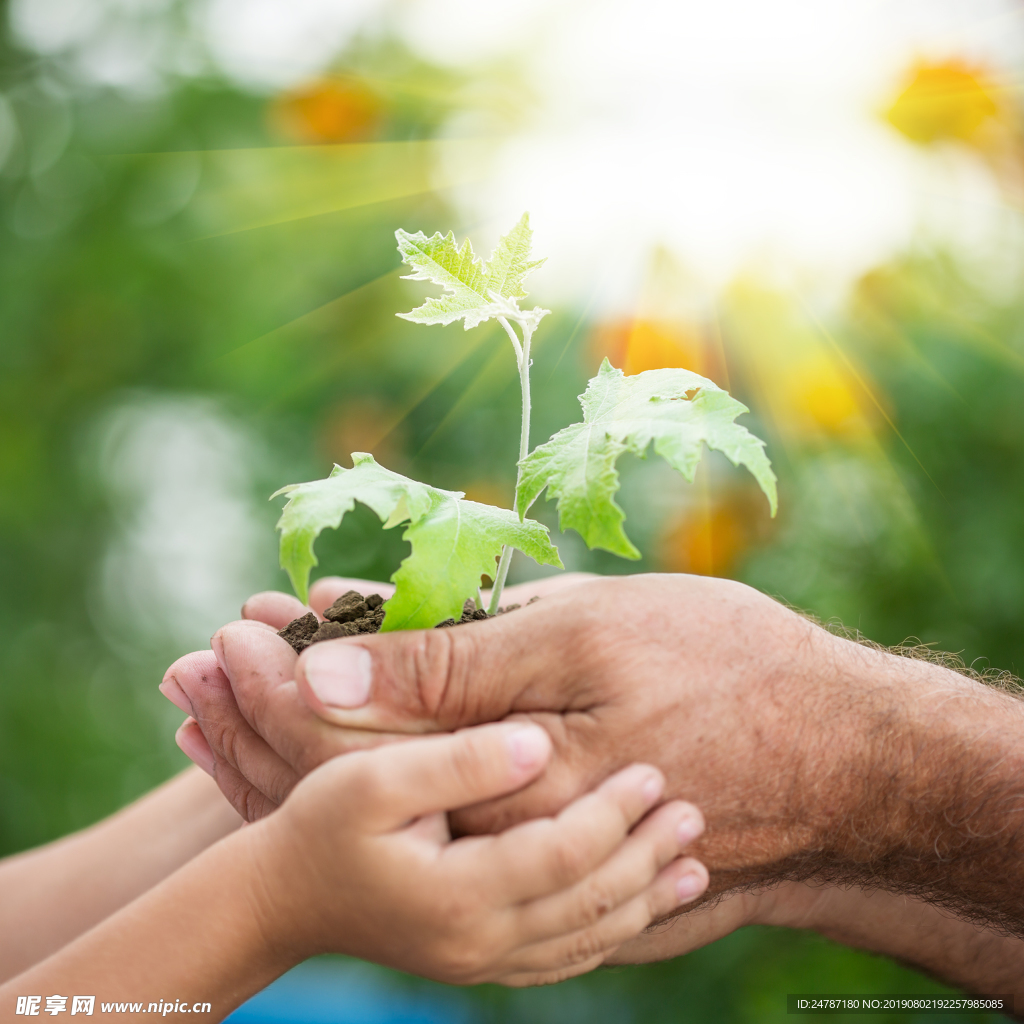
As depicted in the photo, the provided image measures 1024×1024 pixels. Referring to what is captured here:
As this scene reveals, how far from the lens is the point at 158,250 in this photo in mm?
3619

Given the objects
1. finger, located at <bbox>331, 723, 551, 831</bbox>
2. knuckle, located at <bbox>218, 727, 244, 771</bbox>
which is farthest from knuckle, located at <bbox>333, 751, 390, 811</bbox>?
knuckle, located at <bbox>218, 727, 244, 771</bbox>

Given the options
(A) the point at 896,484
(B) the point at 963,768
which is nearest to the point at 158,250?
(A) the point at 896,484

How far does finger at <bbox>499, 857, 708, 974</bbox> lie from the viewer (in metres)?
1.29

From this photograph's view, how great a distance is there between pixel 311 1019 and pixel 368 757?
7.98 ft

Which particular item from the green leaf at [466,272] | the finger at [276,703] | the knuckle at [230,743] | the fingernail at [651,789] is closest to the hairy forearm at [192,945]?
the finger at [276,703]

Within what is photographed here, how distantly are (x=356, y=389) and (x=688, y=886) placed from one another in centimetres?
216

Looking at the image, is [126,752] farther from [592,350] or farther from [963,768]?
[963,768]

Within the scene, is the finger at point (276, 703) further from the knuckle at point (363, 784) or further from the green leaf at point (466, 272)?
the green leaf at point (466, 272)

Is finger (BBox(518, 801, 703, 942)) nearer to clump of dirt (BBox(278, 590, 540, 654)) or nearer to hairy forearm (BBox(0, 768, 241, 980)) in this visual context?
clump of dirt (BBox(278, 590, 540, 654))

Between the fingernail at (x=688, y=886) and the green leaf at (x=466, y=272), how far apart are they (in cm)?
101

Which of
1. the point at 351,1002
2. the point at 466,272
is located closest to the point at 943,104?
the point at 466,272

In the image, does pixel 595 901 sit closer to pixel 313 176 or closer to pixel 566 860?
pixel 566 860

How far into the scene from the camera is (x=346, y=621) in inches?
63.3

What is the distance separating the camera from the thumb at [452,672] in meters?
1.30
